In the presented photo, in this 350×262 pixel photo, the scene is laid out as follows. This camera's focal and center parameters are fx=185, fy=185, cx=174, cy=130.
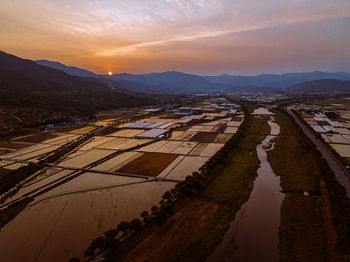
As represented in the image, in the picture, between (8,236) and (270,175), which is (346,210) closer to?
(270,175)

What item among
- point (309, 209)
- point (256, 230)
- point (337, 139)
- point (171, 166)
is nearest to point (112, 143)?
point (171, 166)

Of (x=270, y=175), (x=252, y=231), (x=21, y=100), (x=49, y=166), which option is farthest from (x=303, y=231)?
(x=21, y=100)

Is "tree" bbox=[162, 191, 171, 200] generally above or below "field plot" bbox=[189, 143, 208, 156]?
below

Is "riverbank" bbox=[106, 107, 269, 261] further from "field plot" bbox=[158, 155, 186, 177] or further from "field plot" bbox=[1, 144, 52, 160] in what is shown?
"field plot" bbox=[1, 144, 52, 160]

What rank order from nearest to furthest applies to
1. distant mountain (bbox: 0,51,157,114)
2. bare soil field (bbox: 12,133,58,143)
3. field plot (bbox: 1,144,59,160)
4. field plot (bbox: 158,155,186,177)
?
1. field plot (bbox: 158,155,186,177)
2. field plot (bbox: 1,144,59,160)
3. bare soil field (bbox: 12,133,58,143)
4. distant mountain (bbox: 0,51,157,114)

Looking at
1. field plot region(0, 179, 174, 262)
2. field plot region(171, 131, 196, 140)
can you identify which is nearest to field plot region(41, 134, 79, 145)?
field plot region(0, 179, 174, 262)
